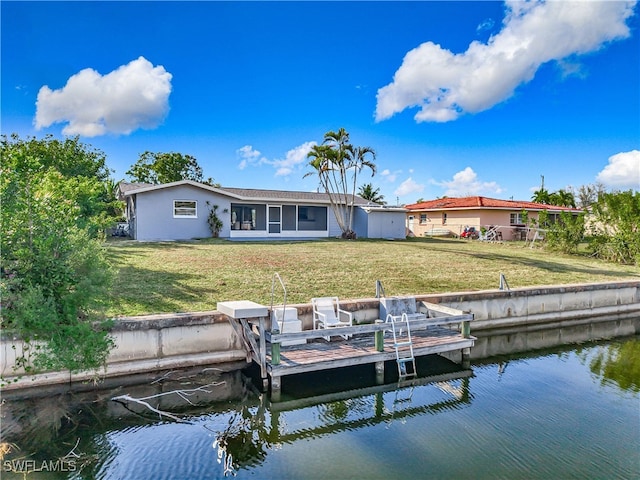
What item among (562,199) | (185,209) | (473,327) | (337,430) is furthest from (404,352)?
(562,199)

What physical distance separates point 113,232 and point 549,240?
81.7 ft

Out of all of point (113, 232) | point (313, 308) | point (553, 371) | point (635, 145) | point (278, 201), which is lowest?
point (553, 371)

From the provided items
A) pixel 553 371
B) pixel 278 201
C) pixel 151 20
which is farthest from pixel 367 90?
pixel 553 371

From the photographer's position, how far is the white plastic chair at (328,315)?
873 cm

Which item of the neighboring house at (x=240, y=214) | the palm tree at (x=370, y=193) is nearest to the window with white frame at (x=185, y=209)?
the neighboring house at (x=240, y=214)

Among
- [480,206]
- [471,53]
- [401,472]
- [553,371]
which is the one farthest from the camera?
[480,206]

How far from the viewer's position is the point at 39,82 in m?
17.8

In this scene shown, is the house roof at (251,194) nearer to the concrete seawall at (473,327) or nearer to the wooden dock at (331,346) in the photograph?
the concrete seawall at (473,327)

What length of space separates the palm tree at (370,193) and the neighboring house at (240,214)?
1805cm

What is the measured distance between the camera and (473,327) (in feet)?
36.0

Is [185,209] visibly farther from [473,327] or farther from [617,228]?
[617,228]

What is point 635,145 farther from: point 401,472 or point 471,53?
point 401,472

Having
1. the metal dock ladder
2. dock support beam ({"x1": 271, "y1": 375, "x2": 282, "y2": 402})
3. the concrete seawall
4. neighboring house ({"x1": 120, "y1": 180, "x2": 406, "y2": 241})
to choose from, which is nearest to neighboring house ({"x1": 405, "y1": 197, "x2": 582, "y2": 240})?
neighboring house ({"x1": 120, "y1": 180, "x2": 406, "y2": 241})

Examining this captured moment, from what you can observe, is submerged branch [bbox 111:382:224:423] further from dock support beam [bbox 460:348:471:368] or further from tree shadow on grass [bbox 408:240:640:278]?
tree shadow on grass [bbox 408:240:640:278]
